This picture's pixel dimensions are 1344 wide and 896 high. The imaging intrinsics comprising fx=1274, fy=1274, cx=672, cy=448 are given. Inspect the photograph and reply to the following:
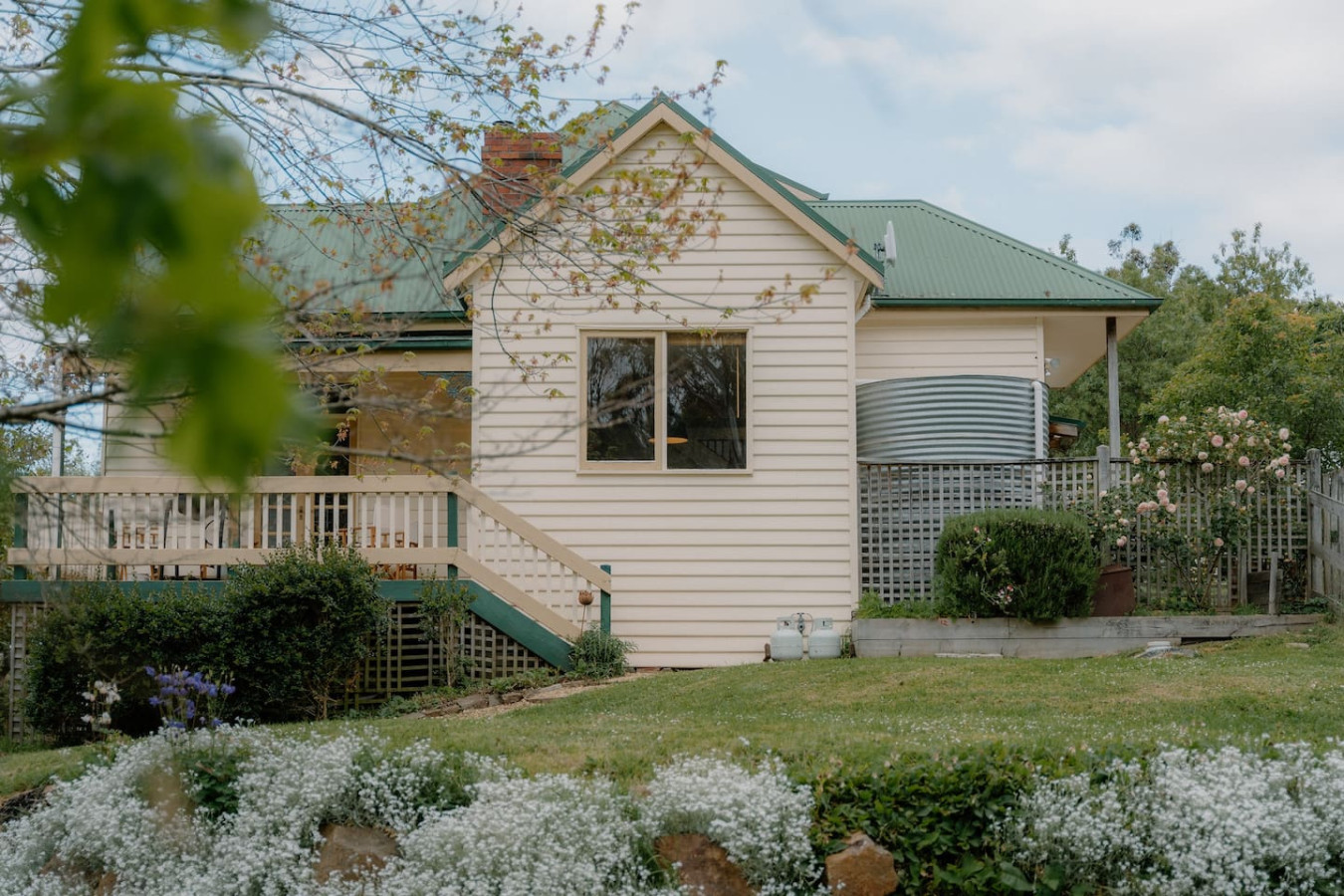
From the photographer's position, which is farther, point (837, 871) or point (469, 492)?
point (469, 492)

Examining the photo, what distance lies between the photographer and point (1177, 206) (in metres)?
51.4

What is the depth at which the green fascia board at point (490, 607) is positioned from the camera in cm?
1191

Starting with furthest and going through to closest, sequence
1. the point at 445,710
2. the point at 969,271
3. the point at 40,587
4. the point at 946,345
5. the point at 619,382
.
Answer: the point at 969,271
the point at 946,345
the point at 619,382
the point at 40,587
the point at 445,710

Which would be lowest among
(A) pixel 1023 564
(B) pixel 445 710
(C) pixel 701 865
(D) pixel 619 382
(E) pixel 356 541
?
(B) pixel 445 710

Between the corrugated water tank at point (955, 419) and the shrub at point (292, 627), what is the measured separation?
6.02 meters

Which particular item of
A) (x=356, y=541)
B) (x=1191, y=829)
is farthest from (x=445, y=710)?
(x=1191, y=829)

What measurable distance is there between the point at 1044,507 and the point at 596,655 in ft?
16.5

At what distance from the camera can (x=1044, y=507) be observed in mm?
13531

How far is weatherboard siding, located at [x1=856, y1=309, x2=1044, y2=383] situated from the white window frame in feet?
7.57

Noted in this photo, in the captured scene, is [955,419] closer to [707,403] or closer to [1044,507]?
[1044,507]

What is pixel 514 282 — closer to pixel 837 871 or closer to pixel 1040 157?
pixel 837 871

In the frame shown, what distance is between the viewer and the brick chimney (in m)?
8.09

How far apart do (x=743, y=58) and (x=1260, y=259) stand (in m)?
34.6

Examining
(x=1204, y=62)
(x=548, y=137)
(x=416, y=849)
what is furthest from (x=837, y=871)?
(x=1204, y=62)
